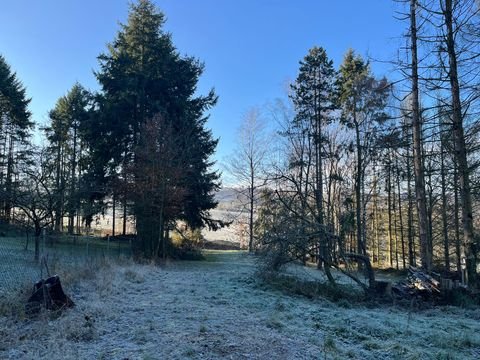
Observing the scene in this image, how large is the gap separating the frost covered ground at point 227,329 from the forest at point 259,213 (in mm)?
37

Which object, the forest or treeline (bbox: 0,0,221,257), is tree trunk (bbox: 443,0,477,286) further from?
treeline (bbox: 0,0,221,257)

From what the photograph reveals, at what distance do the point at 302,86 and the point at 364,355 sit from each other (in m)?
18.1

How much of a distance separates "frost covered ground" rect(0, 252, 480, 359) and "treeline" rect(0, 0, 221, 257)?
9628mm

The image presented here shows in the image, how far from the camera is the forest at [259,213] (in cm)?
536

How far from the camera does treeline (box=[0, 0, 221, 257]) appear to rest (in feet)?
57.6

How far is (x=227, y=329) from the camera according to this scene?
5.36m

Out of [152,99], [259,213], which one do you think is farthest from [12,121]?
[259,213]

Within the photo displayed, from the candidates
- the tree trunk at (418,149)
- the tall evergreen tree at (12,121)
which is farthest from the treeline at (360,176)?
the tall evergreen tree at (12,121)

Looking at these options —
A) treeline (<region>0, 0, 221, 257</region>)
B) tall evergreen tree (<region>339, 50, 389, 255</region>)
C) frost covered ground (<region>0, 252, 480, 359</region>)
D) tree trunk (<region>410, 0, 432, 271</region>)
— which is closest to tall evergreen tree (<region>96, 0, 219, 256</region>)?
treeline (<region>0, 0, 221, 257</region>)

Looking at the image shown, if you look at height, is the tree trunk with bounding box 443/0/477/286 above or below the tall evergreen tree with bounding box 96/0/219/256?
below

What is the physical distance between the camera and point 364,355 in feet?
15.2

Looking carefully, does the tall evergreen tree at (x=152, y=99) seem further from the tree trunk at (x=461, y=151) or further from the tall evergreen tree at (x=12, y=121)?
the tree trunk at (x=461, y=151)

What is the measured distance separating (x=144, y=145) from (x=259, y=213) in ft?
21.9

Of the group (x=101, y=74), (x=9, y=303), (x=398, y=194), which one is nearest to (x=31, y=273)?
(x=9, y=303)
